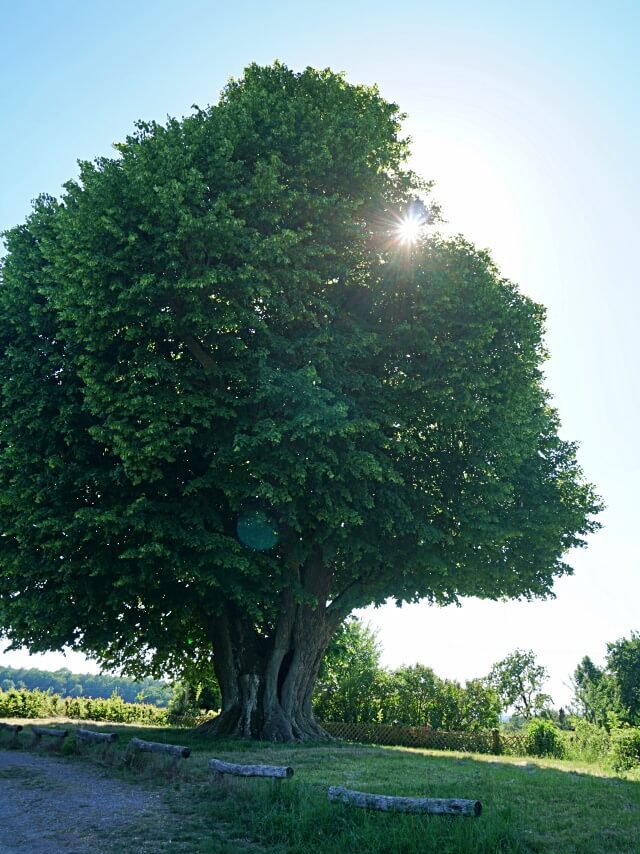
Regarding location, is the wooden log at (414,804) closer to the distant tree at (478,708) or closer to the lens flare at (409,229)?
the lens flare at (409,229)

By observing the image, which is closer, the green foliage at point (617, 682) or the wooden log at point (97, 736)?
the wooden log at point (97, 736)

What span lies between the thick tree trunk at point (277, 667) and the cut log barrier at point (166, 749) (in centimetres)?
660

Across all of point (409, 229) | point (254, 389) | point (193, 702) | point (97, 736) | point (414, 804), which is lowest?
point (97, 736)

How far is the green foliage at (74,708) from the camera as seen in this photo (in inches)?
1271

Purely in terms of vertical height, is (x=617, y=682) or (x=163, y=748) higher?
(x=617, y=682)

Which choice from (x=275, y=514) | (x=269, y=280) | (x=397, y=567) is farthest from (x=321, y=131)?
(x=397, y=567)

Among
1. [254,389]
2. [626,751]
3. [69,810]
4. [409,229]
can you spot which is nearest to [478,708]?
[626,751]

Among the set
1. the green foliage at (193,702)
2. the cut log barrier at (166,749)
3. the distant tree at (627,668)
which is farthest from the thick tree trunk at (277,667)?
the distant tree at (627,668)

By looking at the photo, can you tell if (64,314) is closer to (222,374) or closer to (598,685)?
(222,374)

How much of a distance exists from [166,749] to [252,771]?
356 centimetres

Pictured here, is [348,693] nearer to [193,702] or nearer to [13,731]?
[193,702]

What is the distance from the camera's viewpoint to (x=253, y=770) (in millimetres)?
10234

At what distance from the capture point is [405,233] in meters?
19.4

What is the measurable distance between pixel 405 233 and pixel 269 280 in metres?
4.92
